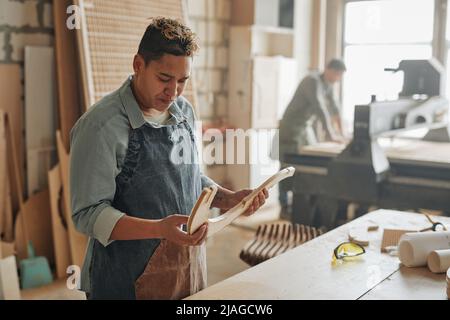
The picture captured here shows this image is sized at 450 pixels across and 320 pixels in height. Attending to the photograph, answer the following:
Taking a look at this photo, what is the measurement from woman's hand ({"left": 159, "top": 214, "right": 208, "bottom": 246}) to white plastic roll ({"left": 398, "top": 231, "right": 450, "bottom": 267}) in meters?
0.70

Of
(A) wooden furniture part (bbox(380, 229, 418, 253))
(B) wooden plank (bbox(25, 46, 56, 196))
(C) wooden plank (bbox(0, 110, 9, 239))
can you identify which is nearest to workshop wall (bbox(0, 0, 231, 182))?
(B) wooden plank (bbox(25, 46, 56, 196))

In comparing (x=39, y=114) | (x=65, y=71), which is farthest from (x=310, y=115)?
(x=39, y=114)

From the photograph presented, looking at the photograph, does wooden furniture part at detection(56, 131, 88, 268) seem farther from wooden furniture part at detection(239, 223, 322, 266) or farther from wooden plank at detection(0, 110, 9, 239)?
wooden furniture part at detection(239, 223, 322, 266)

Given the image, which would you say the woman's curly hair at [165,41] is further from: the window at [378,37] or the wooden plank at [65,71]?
the window at [378,37]

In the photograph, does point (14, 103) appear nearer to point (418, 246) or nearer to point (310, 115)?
point (310, 115)

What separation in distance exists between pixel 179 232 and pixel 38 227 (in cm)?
265

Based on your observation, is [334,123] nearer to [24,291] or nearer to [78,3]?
[78,3]

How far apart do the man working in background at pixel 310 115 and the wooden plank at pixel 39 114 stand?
176cm

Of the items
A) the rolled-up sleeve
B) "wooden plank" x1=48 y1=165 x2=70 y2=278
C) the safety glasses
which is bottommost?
"wooden plank" x1=48 y1=165 x2=70 y2=278

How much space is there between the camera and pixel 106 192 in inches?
60.6

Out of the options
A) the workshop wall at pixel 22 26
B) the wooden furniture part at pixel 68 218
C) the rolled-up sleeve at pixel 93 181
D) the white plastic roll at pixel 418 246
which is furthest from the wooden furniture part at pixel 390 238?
the workshop wall at pixel 22 26

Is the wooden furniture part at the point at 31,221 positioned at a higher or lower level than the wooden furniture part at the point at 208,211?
lower

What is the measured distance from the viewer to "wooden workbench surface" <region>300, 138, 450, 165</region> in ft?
11.8

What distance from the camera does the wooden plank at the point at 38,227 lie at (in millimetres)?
3691
